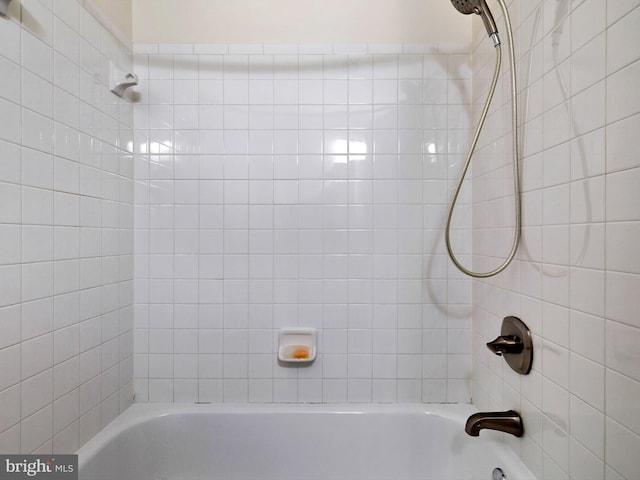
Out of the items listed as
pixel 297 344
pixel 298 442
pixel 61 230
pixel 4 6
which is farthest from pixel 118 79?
pixel 298 442

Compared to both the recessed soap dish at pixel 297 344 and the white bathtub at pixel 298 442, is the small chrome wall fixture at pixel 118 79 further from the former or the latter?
the white bathtub at pixel 298 442

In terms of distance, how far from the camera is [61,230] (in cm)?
104

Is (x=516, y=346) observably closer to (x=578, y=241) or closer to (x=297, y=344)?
(x=578, y=241)

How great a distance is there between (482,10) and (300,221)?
93 centimetres

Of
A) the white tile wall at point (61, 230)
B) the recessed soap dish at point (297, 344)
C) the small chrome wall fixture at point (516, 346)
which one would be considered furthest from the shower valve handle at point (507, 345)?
the white tile wall at point (61, 230)

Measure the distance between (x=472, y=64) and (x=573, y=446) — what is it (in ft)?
4.46

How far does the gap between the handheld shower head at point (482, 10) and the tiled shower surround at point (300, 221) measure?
356 millimetres

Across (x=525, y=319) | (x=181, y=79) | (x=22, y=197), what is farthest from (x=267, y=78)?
(x=525, y=319)

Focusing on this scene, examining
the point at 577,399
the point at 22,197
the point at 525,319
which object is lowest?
the point at 577,399

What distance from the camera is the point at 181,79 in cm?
145

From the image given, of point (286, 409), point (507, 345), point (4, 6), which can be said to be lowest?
point (286, 409)

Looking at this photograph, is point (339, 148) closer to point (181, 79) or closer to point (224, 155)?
point (224, 155)
